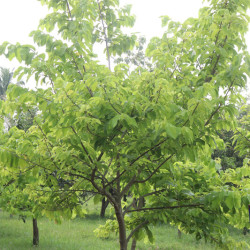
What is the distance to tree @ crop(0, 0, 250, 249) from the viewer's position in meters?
2.88

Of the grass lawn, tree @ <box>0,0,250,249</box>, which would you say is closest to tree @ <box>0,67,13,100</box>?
the grass lawn

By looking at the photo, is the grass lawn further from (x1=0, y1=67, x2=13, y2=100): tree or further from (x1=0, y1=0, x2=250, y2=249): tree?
(x1=0, y1=67, x2=13, y2=100): tree

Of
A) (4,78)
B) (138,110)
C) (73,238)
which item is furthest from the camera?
(4,78)

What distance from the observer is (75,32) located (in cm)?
379

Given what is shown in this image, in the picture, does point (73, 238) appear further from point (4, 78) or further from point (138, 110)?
point (4, 78)

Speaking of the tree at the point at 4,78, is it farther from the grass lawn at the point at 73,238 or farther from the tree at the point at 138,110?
the tree at the point at 138,110

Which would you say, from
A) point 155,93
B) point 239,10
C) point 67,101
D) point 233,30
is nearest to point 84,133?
point 67,101

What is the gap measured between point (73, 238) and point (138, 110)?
1354cm

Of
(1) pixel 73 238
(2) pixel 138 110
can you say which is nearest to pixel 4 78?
(1) pixel 73 238

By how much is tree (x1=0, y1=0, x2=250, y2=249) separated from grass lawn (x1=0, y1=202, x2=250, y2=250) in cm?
915

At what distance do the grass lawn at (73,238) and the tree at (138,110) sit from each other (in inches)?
360

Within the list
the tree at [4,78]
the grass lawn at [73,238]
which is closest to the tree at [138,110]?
the grass lawn at [73,238]

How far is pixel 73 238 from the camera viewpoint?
1473 cm

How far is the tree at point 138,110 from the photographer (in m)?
2.88
